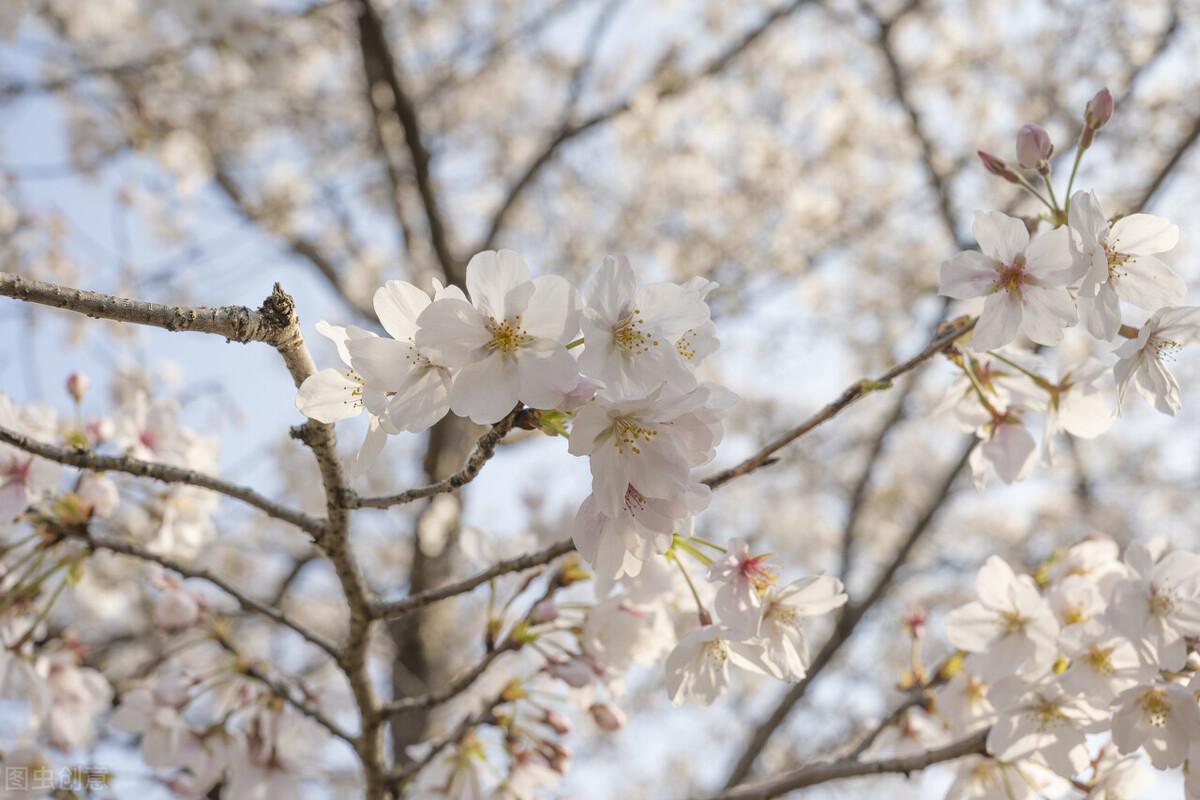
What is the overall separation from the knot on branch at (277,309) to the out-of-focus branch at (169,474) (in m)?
0.33

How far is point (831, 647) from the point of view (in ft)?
10.1

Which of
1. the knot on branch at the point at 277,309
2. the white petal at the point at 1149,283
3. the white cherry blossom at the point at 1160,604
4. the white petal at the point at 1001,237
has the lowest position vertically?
the white cherry blossom at the point at 1160,604

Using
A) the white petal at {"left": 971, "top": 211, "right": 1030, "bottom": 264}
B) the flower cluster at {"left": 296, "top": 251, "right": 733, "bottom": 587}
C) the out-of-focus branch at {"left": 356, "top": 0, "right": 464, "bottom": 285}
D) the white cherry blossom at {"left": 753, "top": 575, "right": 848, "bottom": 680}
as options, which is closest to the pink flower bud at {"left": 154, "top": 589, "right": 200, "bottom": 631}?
the flower cluster at {"left": 296, "top": 251, "right": 733, "bottom": 587}

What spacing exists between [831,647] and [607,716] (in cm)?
147

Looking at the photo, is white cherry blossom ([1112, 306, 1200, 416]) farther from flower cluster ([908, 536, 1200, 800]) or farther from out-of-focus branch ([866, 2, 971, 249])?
out-of-focus branch ([866, 2, 971, 249])

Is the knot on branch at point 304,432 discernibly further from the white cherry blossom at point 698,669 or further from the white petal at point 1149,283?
the white petal at point 1149,283

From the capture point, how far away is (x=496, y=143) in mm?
7164

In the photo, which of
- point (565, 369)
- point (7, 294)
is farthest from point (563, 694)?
point (7, 294)

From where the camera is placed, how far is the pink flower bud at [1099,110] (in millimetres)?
1424

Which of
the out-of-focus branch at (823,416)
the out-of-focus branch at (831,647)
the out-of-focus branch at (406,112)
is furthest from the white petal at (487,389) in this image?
the out-of-focus branch at (406,112)

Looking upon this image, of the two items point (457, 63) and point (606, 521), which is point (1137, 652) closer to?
point (606, 521)

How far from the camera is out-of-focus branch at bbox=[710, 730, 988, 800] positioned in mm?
1587

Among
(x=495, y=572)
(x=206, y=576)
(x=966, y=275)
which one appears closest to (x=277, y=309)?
(x=495, y=572)

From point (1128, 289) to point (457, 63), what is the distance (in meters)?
5.12
